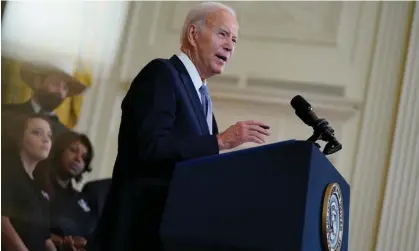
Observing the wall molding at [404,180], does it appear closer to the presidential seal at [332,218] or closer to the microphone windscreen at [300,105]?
the presidential seal at [332,218]

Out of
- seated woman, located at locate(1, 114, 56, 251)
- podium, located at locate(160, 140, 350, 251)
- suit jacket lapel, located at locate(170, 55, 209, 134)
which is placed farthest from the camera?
seated woman, located at locate(1, 114, 56, 251)

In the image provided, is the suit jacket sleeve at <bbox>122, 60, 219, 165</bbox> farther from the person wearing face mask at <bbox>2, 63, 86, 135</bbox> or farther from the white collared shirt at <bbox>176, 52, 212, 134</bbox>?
the person wearing face mask at <bbox>2, 63, 86, 135</bbox>

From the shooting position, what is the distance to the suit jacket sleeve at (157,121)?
1264mm

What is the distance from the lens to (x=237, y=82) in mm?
2916

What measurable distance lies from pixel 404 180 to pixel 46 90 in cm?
163

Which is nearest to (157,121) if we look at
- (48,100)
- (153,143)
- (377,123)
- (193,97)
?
(153,143)

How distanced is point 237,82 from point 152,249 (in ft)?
5.67

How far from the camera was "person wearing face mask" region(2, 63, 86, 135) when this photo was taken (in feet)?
8.64

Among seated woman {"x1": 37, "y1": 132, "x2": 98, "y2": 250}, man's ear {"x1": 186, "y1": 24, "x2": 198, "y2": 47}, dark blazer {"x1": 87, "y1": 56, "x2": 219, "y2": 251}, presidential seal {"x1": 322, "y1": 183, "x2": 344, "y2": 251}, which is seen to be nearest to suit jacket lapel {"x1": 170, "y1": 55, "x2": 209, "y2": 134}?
dark blazer {"x1": 87, "y1": 56, "x2": 219, "y2": 251}

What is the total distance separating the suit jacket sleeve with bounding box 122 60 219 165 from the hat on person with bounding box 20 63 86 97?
1446 mm

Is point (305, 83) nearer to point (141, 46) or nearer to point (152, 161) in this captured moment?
point (141, 46)

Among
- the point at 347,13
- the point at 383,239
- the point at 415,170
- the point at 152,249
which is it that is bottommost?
the point at 152,249

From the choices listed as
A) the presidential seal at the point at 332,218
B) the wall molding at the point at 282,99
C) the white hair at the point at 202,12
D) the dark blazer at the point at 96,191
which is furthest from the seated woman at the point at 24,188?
the presidential seal at the point at 332,218

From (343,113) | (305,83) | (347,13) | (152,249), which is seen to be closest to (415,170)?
(343,113)
